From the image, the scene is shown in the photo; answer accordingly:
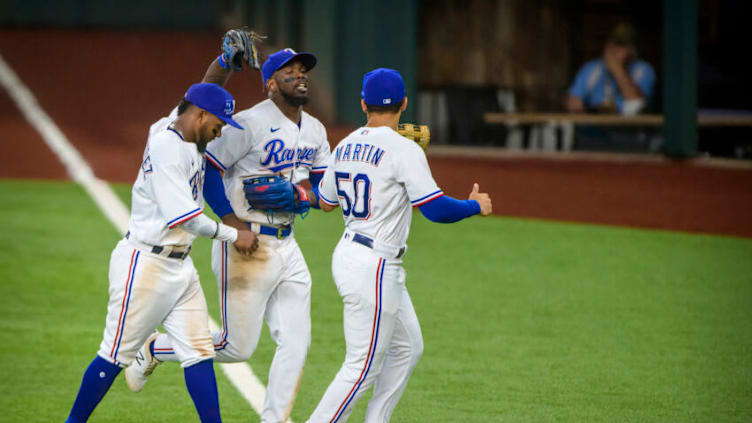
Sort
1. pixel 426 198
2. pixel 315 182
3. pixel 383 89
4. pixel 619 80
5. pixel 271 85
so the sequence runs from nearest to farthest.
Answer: pixel 426 198
pixel 383 89
pixel 271 85
pixel 315 182
pixel 619 80

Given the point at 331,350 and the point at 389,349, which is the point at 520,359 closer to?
the point at 331,350

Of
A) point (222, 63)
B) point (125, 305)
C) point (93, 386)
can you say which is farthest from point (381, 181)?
point (93, 386)

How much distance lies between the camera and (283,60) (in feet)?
15.7

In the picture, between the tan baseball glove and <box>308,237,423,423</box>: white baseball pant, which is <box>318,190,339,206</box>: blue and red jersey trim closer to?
<box>308,237,423,423</box>: white baseball pant

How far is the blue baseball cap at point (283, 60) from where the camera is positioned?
188 inches

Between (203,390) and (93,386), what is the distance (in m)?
0.45

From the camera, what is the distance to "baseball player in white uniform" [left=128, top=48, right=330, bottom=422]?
473 centimetres

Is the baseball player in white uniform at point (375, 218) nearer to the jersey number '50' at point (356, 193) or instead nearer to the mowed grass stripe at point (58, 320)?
the jersey number '50' at point (356, 193)

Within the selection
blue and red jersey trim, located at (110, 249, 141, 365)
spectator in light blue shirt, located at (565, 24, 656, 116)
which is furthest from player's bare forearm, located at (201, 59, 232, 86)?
spectator in light blue shirt, located at (565, 24, 656, 116)

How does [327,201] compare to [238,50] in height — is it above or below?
below

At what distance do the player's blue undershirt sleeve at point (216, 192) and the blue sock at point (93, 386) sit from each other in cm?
80

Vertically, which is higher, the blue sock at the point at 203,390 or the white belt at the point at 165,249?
the white belt at the point at 165,249

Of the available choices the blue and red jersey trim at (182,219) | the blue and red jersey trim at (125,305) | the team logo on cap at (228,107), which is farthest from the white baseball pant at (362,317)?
the blue and red jersey trim at (125,305)

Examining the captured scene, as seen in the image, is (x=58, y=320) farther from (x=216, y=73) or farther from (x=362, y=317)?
(x=362, y=317)
